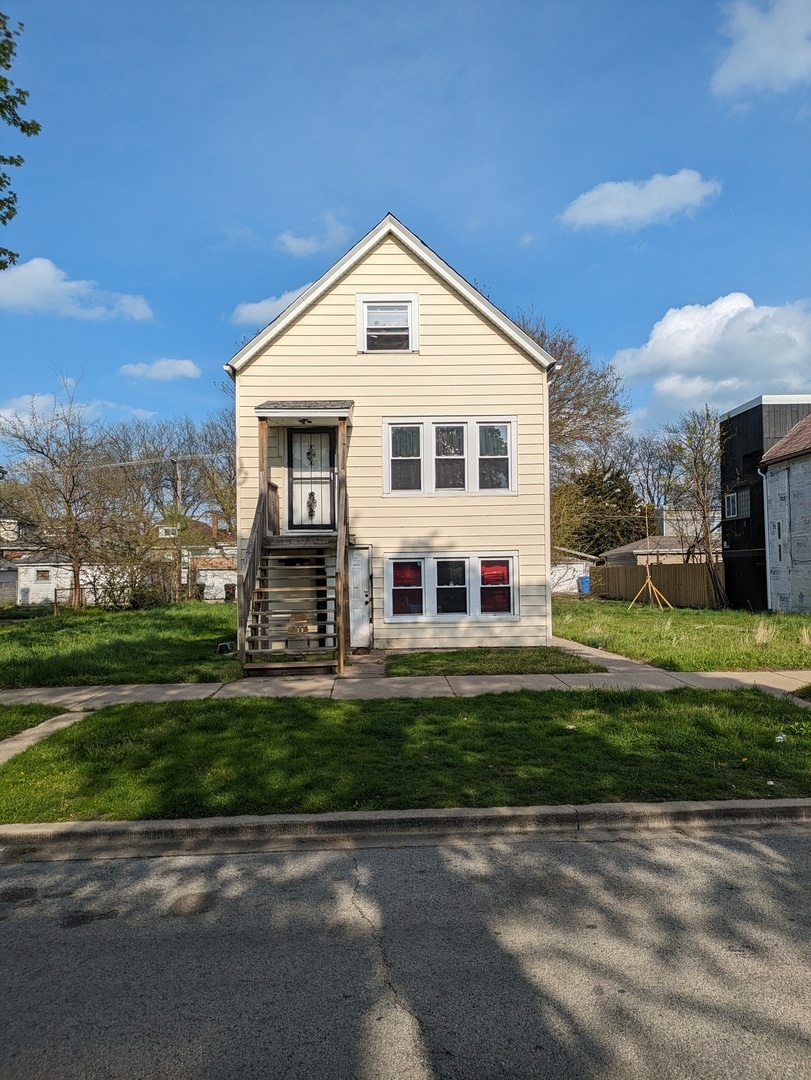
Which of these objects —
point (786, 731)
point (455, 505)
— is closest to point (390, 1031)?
point (786, 731)

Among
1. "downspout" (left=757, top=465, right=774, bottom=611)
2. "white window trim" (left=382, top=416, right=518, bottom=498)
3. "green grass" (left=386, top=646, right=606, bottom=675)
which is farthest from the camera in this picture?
"downspout" (left=757, top=465, right=774, bottom=611)

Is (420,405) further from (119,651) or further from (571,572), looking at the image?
(571,572)

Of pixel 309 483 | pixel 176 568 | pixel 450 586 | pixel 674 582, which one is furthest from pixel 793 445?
pixel 176 568

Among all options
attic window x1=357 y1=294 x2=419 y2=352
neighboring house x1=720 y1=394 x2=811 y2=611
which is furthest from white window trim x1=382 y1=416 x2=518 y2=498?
neighboring house x1=720 y1=394 x2=811 y2=611

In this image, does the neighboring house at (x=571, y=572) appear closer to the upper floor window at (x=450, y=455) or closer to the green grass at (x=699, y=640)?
the green grass at (x=699, y=640)

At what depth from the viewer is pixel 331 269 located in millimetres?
15633

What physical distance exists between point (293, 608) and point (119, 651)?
3.49 m

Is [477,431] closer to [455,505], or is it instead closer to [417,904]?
[455,505]

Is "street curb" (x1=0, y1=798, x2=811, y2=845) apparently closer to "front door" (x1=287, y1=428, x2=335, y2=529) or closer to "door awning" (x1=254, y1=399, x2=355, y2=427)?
"door awning" (x1=254, y1=399, x2=355, y2=427)

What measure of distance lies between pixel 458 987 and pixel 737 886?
206cm

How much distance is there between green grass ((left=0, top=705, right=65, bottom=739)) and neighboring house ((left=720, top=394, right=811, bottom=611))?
26.0m

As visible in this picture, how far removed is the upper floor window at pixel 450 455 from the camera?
15.8 m

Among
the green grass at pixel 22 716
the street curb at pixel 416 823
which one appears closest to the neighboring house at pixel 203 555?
the green grass at pixel 22 716

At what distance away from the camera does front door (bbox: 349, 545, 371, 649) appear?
15305 mm
